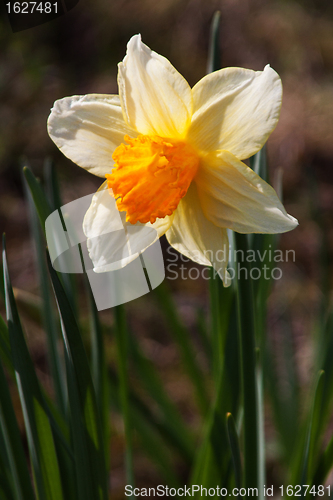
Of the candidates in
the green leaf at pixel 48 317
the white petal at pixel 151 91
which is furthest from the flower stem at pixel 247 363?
the green leaf at pixel 48 317

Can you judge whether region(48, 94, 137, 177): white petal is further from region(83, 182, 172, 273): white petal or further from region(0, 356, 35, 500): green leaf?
region(0, 356, 35, 500): green leaf

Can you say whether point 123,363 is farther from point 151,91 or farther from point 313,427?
point 151,91

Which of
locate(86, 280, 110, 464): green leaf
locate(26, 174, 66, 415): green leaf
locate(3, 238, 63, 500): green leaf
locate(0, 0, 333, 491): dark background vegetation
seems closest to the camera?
locate(3, 238, 63, 500): green leaf

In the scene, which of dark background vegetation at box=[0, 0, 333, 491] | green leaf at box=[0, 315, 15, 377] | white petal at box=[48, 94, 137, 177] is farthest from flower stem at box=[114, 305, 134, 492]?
dark background vegetation at box=[0, 0, 333, 491]

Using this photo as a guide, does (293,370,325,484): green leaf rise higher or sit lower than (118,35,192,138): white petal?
lower

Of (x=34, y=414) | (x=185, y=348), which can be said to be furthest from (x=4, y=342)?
(x=185, y=348)

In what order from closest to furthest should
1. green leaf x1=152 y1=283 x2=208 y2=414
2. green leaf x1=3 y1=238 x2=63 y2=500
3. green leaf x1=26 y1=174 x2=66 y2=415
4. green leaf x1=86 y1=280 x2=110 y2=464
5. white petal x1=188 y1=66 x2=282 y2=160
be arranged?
1. white petal x1=188 y1=66 x2=282 y2=160
2. green leaf x1=3 y1=238 x2=63 y2=500
3. green leaf x1=86 y1=280 x2=110 y2=464
4. green leaf x1=26 y1=174 x2=66 y2=415
5. green leaf x1=152 y1=283 x2=208 y2=414

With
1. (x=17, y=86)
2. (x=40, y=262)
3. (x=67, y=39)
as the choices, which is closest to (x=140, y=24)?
(x=67, y=39)
